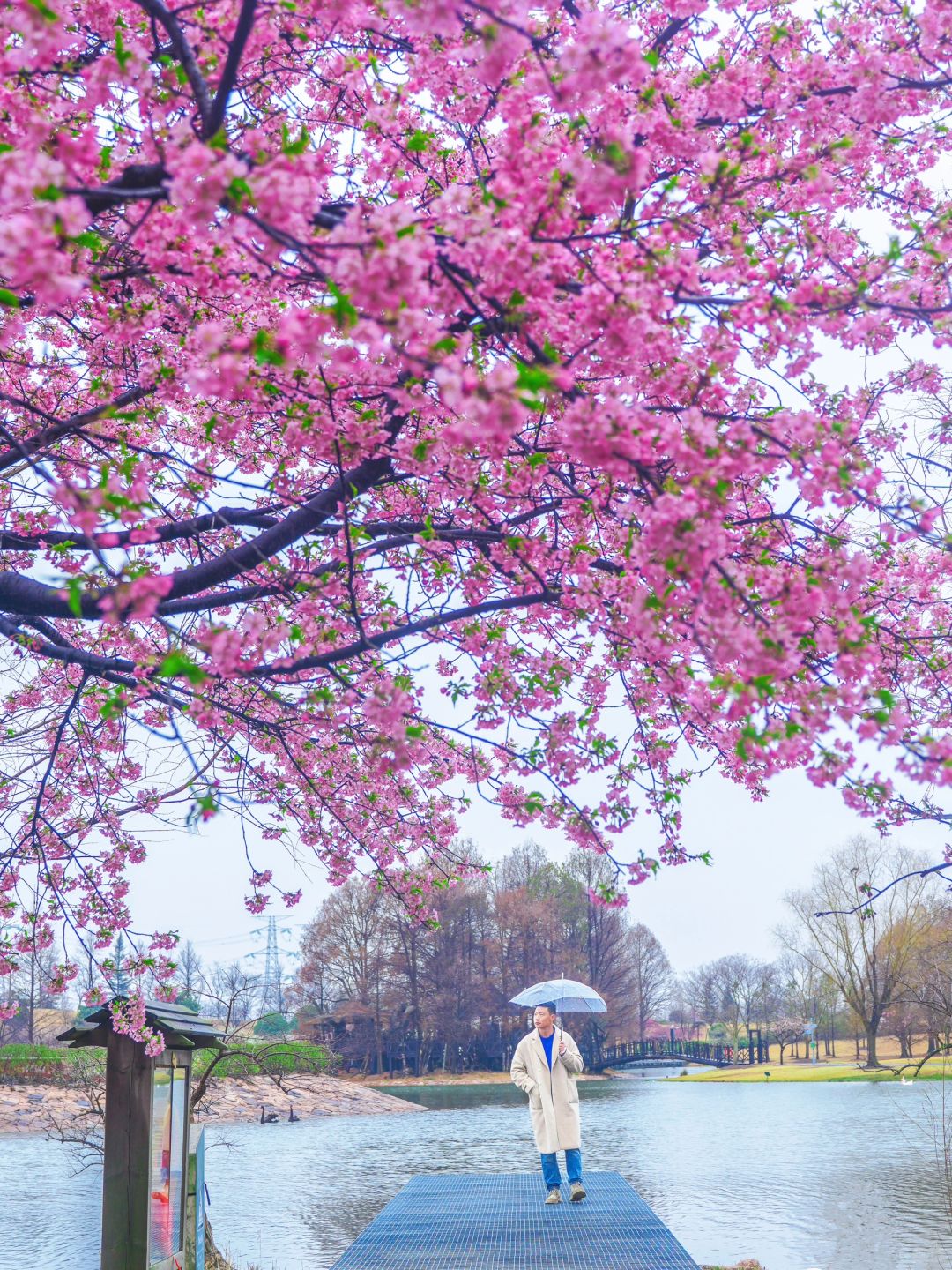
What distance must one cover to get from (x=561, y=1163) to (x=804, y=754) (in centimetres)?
1053

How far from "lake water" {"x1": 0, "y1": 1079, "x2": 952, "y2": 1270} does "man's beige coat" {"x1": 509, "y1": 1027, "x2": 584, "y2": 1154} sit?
1.53m

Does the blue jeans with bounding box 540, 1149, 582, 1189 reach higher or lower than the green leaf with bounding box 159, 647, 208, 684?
lower

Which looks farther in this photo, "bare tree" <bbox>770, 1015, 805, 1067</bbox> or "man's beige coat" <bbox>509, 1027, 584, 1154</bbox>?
"bare tree" <bbox>770, 1015, 805, 1067</bbox>

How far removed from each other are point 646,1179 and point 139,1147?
893cm

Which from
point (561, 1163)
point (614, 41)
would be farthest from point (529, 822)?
point (561, 1163)

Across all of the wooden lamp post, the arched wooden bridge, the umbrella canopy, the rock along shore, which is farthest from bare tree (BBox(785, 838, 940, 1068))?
the wooden lamp post

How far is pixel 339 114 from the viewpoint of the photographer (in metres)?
5.12

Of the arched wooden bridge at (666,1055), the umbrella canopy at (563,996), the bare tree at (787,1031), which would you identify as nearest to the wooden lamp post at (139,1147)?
the umbrella canopy at (563,996)

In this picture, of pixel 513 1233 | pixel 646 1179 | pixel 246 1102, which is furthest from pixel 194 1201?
pixel 246 1102

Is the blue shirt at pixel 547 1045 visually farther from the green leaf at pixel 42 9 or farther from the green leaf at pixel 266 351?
the green leaf at pixel 42 9

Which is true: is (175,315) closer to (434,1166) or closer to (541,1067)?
(541,1067)

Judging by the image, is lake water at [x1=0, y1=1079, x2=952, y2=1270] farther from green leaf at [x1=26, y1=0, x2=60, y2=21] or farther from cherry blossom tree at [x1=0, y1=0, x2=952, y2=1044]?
green leaf at [x1=26, y1=0, x2=60, y2=21]

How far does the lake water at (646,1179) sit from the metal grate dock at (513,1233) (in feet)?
3.55

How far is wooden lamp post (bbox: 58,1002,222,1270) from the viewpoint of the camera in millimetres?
5422
